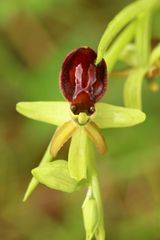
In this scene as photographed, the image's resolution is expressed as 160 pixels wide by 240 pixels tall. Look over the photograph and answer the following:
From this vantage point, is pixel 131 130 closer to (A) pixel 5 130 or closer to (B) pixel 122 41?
(A) pixel 5 130

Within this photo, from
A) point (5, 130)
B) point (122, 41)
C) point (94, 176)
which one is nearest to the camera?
point (94, 176)

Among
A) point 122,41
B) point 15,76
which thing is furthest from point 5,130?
point 122,41

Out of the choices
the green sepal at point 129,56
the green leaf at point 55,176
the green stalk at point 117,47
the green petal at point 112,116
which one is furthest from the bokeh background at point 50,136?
the green leaf at point 55,176

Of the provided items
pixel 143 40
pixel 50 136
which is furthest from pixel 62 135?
pixel 50 136

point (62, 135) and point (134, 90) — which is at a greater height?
point (134, 90)

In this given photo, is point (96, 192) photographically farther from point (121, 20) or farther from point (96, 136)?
point (121, 20)

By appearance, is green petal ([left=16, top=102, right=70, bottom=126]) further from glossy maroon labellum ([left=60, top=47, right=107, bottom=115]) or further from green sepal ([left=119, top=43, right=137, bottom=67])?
green sepal ([left=119, top=43, right=137, bottom=67])
